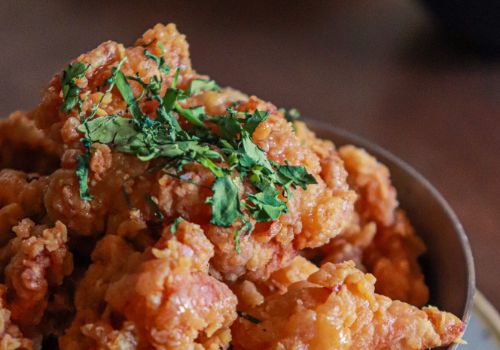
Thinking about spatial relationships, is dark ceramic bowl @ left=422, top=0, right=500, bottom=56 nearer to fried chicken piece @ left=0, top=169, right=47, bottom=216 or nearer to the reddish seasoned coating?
the reddish seasoned coating

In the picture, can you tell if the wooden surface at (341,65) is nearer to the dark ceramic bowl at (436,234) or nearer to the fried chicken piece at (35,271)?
the dark ceramic bowl at (436,234)

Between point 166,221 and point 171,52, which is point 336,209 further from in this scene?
point 171,52

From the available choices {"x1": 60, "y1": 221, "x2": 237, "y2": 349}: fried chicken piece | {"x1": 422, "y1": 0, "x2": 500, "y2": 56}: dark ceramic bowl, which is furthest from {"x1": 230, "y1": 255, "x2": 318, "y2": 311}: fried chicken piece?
{"x1": 422, "y1": 0, "x2": 500, "y2": 56}: dark ceramic bowl

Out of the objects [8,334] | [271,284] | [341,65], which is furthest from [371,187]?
[341,65]

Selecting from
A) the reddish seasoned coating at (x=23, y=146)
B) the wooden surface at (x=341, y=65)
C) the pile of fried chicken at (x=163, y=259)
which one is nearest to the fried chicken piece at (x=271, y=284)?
the pile of fried chicken at (x=163, y=259)

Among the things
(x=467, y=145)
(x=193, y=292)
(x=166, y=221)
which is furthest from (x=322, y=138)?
(x=467, y=145)

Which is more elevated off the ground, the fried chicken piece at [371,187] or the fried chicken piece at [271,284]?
the fried chicken piece at [371,187]

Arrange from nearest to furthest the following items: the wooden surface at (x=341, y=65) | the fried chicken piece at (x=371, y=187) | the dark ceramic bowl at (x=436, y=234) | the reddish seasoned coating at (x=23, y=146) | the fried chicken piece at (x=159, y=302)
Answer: the fried chicken piece at (x=159, y=302) < the dark ceramic bowl at (x=436, y=234) < the reddish seasoned coating at (x=23, y=146) < the fried chicken piece at (x=371, y=187) < the wooden surface at (x=341, y=65)
